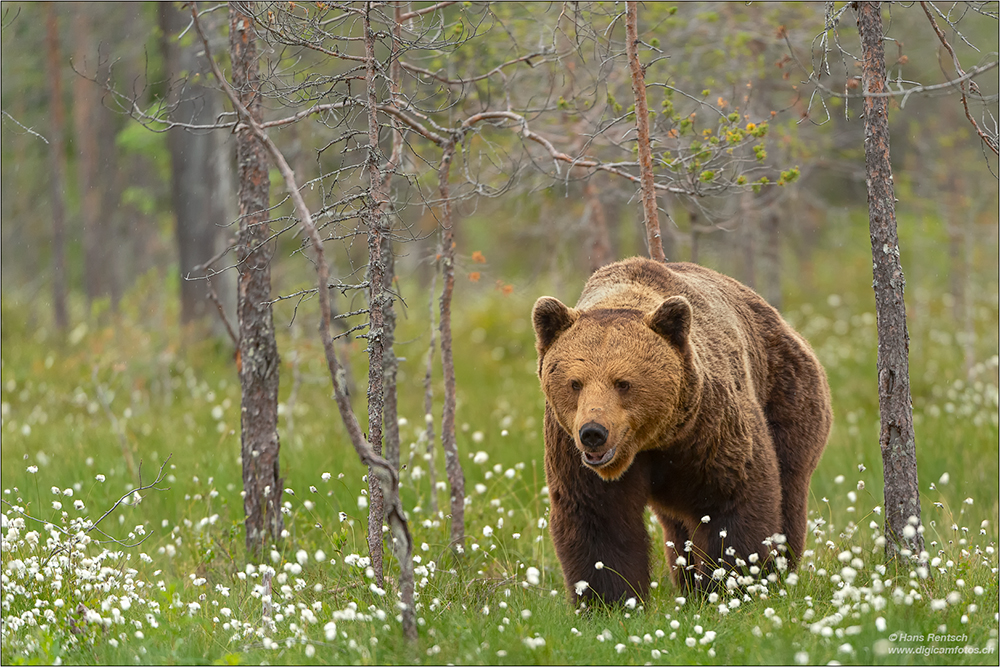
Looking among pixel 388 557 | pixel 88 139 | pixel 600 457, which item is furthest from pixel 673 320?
pixel 88 139

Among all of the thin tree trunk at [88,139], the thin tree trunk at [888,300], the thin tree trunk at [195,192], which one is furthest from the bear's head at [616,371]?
the thin tree trunk at [88,139]

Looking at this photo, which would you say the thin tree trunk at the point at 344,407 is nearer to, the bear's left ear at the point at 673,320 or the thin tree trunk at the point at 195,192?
the bear's left ear at the point at 673,320

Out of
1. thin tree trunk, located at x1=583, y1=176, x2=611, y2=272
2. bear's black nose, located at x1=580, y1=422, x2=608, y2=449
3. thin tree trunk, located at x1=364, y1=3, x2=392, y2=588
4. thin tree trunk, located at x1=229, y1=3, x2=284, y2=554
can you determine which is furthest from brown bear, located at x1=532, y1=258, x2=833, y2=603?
thin tree trunk, located at x1=583, y1=176, x2=611, y2=272

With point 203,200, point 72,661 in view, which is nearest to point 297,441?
point 72,661

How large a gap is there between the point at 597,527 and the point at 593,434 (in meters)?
0.93

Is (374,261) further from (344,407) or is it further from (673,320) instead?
(673,320)

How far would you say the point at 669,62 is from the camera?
30.8ft

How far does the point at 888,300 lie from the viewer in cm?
491

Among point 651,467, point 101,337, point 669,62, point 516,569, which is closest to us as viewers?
point 651,467

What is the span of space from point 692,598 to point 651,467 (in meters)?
0.70

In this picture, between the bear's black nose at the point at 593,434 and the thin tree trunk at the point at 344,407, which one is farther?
the bear's black nose at the point at 593,434

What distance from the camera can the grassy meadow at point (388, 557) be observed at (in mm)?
3938

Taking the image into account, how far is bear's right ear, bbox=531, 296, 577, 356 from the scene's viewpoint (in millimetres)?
4633

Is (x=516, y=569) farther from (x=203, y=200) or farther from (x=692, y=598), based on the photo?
(x=203, y=200)
